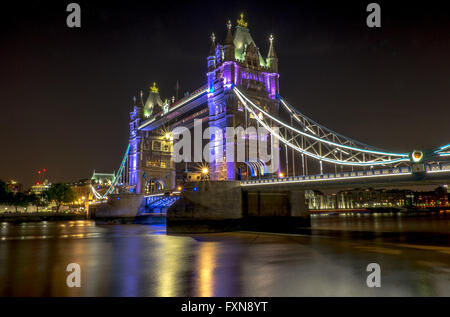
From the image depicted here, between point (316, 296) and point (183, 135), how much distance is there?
190 feet

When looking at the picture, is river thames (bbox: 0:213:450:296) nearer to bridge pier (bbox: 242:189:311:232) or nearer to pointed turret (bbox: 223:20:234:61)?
bridge pier (bbox: 242:189:311:232)

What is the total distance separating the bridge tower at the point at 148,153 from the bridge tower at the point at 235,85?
28745mm

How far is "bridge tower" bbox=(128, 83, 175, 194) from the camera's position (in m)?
61.4

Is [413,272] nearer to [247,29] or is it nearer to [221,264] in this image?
[221,264]

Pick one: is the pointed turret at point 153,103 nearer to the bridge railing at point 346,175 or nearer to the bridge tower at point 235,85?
the bridge tower at point 235,85

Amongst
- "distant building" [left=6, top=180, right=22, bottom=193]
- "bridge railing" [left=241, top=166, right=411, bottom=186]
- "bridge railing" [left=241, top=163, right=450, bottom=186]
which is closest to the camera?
"bridge railing" [left=241, top=163, right=450, bottom=186]

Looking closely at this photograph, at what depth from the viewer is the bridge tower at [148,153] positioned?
61.4m

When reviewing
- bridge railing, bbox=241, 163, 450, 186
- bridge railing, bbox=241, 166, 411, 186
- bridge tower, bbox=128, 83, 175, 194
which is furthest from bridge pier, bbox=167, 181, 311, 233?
bridge tower, bbox=128, 83, 175, 194

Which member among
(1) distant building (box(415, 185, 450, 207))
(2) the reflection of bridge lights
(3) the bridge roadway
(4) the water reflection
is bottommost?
(1) distant building (box(415, 185, 450, 207))

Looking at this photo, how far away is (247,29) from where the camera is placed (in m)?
37.9

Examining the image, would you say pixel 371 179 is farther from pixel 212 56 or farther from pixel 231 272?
pixel 212 56

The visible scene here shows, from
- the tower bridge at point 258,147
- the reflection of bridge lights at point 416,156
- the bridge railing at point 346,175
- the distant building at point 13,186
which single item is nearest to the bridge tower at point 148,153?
the tower bridge at point 258,147

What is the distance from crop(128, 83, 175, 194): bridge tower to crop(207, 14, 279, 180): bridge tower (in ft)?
94.3
